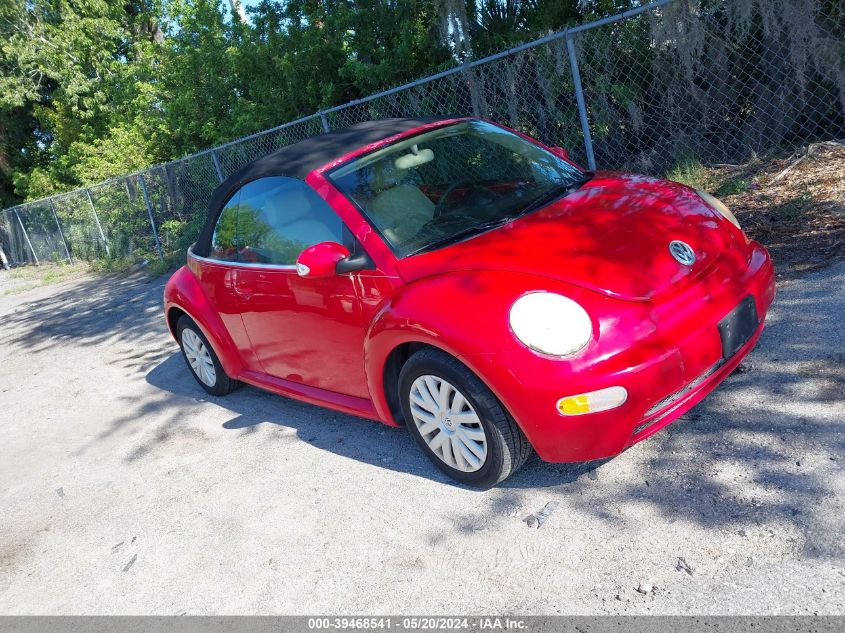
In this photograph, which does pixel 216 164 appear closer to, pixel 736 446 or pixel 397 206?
pixel 397 206

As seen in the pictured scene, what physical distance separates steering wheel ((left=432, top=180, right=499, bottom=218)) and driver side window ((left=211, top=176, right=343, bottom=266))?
1.68 feet

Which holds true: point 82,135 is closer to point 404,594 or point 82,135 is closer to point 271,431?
point 271,431

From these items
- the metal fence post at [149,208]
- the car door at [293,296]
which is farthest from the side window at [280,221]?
the metal fence post at [149,208]

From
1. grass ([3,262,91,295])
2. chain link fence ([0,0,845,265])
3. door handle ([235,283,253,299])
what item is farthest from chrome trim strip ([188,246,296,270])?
grass ([3,262,91,295])

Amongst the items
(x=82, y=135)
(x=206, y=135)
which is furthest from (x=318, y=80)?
(x=82, y=135)

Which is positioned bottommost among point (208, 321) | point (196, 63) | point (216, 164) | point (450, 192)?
A: point (208, 321)

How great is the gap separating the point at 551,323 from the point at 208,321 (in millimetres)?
2923

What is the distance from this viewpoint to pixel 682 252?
3471mm

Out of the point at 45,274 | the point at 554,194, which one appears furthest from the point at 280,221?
the point at 45,274

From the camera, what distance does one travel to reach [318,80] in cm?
1198

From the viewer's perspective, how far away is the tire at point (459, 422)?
10.8ft

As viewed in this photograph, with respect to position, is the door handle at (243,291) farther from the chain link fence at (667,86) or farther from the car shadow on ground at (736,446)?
the chain link fence at (667,86)

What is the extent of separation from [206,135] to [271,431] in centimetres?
1129

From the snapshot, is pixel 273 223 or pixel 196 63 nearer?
pixel 273 223
